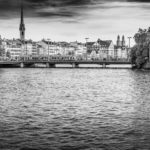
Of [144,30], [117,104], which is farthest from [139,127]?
[144,30]

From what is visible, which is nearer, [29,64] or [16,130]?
[16,130]

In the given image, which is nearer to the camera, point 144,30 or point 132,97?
point 132,97

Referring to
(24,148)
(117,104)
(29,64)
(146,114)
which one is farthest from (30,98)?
(29,64)

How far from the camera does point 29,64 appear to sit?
174 metres

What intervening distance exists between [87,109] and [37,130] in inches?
391

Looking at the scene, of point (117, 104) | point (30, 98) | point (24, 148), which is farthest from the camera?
point (30, 98)

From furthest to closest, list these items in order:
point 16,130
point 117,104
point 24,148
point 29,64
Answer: point 29,64 < point 117,104 < point 16,130 < point 24,148

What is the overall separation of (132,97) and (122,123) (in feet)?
58.2

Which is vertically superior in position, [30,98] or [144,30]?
[144,30]

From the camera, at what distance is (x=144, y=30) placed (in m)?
148

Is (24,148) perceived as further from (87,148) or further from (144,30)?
(144,30)

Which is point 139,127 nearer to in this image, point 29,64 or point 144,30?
point 144,30

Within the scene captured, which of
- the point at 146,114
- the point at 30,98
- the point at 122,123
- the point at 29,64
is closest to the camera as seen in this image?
the point at 122,123

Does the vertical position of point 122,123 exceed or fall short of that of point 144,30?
it falls short
